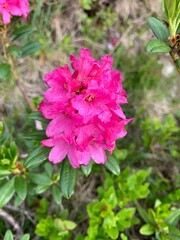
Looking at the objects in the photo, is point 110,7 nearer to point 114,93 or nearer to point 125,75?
point 125,75

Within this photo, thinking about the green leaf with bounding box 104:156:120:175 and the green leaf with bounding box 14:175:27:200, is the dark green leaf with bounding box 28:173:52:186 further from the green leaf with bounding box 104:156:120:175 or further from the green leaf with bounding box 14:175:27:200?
the green leaf with bounding box 104:156:120:175

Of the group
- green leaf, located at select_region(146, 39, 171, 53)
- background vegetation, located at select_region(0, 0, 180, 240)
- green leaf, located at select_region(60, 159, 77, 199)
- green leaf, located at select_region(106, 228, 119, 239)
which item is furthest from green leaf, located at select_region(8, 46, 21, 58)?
green leaf, located at select_region(106, 228, 119, 239)

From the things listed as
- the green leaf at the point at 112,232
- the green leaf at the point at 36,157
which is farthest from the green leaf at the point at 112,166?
the green leaf at the point at 112,232

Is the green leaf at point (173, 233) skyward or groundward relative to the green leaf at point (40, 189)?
groundward

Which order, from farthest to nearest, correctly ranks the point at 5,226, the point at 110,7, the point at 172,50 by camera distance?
the point at 110,7
the point at 5,226
the point at 172,50

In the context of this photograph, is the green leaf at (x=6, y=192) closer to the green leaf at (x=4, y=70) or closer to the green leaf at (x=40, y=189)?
the green leaf at (x=40, y=189)

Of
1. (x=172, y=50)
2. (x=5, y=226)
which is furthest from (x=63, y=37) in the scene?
(x=172, y=50)
